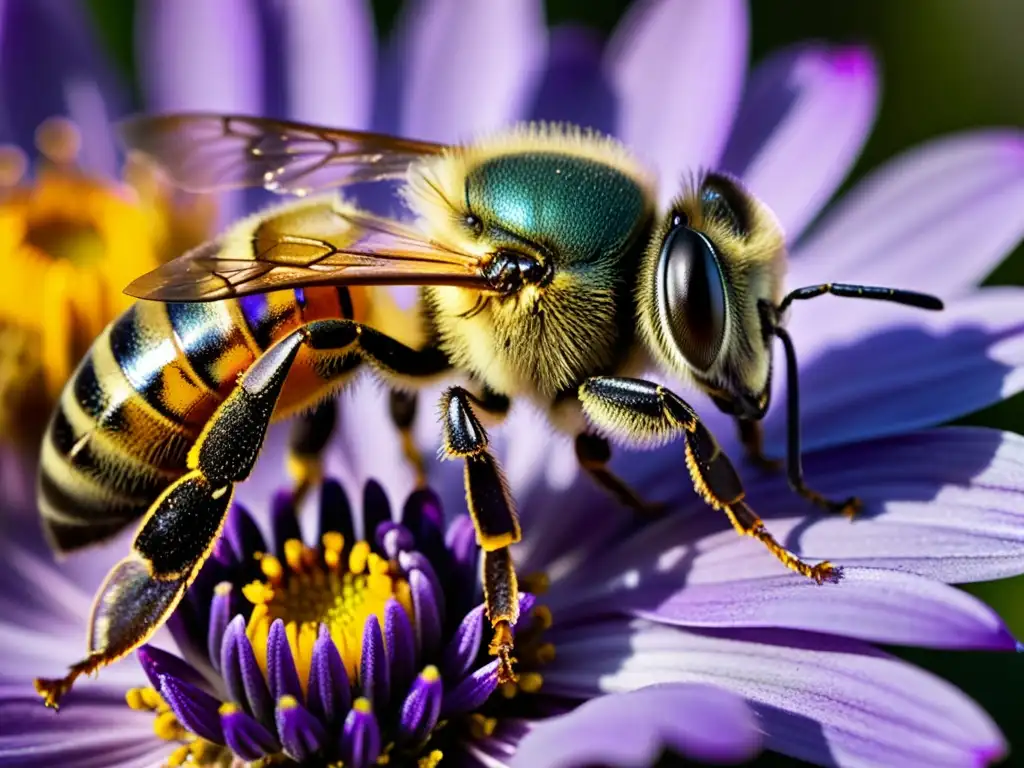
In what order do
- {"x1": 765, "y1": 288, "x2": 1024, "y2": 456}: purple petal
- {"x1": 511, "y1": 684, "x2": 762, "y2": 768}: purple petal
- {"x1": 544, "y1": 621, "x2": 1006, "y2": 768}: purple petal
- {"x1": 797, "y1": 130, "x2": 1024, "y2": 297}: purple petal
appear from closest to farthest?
{"x1": 511, "y1": 684, "x2": 762, "y2": 768}: purple petal < {"x1": 544, "y1": 621, "x2": 1006, "y2": 768}: purple petal < {"x1": 765, "y1": 288, "x2": 1024, "y2": 456}: purple petal < {"x1": 797, "y1": 130, "x2": 1024, "y2": 297}: purple petal


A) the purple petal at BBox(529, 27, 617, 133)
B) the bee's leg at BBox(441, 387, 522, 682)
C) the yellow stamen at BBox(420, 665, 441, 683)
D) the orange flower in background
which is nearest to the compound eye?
the bee's leg at BBox(441, 387, 522, 682)

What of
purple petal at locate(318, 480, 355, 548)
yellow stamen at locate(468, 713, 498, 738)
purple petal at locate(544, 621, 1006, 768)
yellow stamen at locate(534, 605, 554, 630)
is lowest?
purple petal at locate(544, 621, 1006, 768)

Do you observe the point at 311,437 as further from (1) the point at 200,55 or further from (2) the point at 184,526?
(1) the point at 200,55

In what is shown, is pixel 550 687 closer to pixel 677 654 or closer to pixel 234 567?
pixel 677 654

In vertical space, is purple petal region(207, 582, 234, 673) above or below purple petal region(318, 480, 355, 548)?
below

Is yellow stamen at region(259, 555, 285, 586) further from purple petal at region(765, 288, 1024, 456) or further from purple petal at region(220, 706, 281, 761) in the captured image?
purple petal at region(765, 288, 1024, 456)

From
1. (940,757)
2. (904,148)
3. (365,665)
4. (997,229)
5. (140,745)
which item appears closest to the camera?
(940,757)

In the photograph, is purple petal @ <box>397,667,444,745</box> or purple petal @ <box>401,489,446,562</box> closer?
purple petal @ <box>397,667,444,745</box>

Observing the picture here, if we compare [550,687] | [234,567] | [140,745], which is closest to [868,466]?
[550,687]
